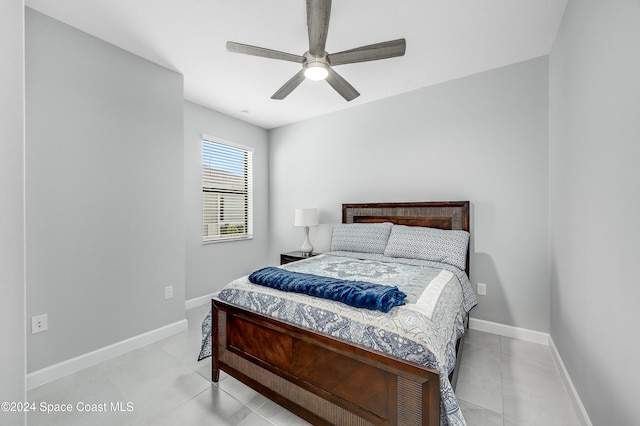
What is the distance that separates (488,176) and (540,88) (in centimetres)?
89

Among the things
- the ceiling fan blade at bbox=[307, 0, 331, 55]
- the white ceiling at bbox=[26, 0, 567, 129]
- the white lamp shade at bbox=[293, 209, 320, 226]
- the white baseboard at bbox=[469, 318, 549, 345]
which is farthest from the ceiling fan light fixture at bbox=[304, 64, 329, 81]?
the white baseboard at bbox=[469, 318, 549, 345]

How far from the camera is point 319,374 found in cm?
147

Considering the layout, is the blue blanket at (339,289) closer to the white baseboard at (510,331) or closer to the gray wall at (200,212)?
the white baseboard at (510,331)

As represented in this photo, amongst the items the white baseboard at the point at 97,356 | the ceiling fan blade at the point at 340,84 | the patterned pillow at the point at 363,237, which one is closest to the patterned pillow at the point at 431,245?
the patterned pillow at the point at 363,237

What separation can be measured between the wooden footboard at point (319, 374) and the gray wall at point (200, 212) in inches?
71.5

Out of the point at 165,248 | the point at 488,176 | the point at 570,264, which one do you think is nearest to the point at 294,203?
the point at 165,248

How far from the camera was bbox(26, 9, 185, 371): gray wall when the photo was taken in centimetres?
199

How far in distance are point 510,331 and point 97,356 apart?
3.73m

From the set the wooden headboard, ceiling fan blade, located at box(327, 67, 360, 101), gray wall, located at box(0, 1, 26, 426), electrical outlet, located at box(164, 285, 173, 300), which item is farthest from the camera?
the wooden headboard

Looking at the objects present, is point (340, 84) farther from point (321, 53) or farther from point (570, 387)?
point (570, 387)

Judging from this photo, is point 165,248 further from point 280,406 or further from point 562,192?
point 562,192

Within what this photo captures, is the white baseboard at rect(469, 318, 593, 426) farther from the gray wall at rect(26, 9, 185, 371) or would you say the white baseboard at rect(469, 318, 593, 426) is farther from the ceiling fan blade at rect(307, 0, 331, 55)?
the gray wall at rect(26, 9, 185, 371)

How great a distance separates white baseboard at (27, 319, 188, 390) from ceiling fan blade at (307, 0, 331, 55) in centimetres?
284

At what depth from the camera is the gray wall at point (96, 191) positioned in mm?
1988
